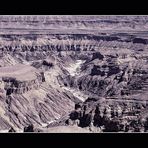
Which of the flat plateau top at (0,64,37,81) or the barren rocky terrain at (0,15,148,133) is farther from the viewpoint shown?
the flat plateau top at (0,64,37,81)

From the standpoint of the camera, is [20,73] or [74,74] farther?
[74,74]

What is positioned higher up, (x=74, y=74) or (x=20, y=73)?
(x=74, y=74)

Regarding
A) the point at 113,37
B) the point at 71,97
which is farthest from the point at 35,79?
the point at 113,37

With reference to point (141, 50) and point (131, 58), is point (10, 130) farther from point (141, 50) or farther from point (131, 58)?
point (141, 50)

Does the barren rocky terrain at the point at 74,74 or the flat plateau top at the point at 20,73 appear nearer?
the barren rocky terrain at the point at 74,74
